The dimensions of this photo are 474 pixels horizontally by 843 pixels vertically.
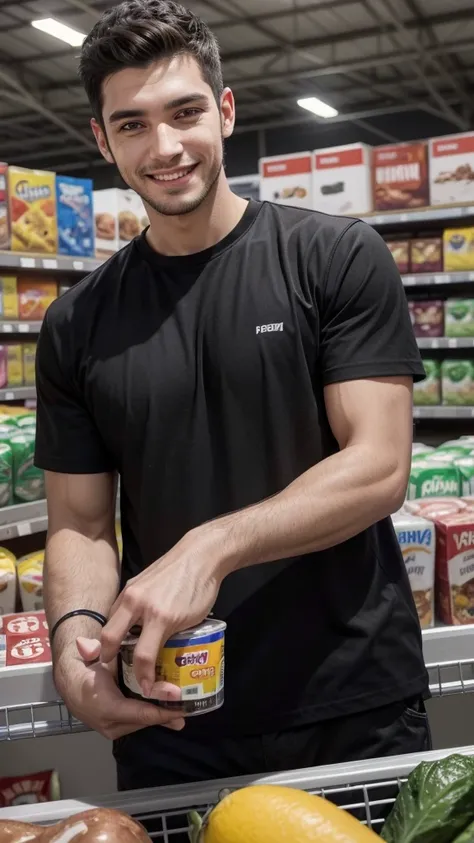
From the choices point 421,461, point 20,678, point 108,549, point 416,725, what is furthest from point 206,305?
point 421,461

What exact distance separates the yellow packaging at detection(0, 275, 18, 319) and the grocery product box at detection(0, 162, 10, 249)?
266 millimetres

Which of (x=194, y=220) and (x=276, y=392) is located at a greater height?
(x=194, y=220)

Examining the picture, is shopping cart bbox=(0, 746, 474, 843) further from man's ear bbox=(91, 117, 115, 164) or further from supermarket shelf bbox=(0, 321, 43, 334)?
supermarket shelf bbox=(0, 321, 43, 334)

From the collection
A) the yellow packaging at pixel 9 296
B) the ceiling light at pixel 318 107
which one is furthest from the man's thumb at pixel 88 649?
the ceiling light at pixel 318 107

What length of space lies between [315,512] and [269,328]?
12.6 inches

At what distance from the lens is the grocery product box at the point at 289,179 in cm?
542

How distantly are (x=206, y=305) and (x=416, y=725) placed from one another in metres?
0.73

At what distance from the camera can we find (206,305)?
134 centimetres

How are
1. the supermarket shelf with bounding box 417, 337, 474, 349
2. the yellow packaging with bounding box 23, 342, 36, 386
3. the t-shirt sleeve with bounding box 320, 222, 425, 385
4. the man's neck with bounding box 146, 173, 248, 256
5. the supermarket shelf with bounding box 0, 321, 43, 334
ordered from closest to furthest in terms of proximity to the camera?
1. the t-shirt sleeve with bounding box 320, 222, 425, 385
2. the man's neck with bounding box 146, 173, 248, 256
3. the supermarket shelf with bounding box 0, 321, 43, 334
4. the yellow packaging with bounding box 23, 342, 36, 386
5. the supermarket shelf with bounding box 417, 337, 474, 349

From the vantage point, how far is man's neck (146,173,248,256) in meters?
1.35

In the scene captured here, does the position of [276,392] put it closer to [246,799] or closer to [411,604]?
[411,604]

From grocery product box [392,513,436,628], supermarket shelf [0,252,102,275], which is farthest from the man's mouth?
supermarket shelf [0,252,102,275]

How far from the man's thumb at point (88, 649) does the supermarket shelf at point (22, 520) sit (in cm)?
215

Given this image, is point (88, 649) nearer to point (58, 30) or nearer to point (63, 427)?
point (63, 427)
